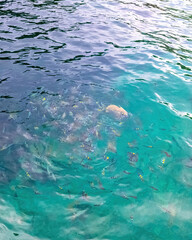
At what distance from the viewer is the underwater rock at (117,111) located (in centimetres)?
587

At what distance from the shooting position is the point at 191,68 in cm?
831

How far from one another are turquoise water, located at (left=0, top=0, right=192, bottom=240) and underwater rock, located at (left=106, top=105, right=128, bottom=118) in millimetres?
163

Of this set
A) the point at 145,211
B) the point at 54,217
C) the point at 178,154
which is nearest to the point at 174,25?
the point at 178,154

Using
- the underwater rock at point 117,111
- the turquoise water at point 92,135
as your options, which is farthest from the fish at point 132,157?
the underwater rock at point 117,111

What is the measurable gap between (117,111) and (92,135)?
1163mm

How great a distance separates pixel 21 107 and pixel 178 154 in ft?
14.2

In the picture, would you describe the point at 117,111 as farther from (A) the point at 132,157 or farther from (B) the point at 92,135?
(A) the point at 132,157

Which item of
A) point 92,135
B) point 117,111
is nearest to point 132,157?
point 92,135

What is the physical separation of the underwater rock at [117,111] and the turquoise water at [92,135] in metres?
0.16

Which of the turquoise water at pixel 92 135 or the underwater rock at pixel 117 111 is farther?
the underwater rock at pixel 117 111

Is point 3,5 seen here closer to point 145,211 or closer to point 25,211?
point 25,211

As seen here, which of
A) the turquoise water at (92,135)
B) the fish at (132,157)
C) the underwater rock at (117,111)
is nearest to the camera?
the turquoise water at (92,135)

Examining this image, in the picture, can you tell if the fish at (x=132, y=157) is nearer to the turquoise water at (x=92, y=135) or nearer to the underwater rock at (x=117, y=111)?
the turquoise water at (x=92, y=135)

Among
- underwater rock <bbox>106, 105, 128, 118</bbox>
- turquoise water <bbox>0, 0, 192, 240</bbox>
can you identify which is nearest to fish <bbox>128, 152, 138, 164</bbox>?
turquoise water <bbox>0, 0, 192, 240</bbox>
